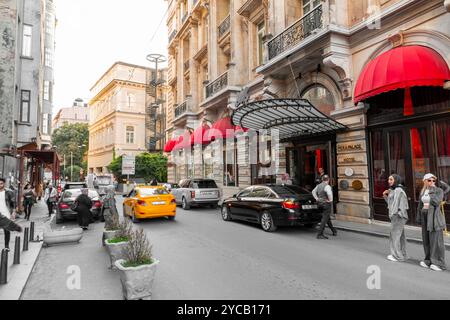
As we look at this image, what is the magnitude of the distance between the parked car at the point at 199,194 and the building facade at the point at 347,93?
2755 mm

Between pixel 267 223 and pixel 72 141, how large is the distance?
67.3 meters

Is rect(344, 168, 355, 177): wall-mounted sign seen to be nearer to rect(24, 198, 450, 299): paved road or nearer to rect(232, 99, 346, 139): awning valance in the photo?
rect(232, 99, 346, 139): awning valance

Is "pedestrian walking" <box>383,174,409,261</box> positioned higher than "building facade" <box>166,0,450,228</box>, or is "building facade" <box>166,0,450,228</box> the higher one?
"building facade" <box>166,0,450,228</box>

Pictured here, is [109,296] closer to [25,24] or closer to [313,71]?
[313,71]

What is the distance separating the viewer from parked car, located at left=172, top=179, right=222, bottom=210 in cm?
1680

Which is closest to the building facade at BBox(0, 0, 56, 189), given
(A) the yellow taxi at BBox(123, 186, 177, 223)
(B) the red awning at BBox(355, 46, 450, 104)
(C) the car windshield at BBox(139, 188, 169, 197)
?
(A) the yellow taxi at BBox(123, 186, 177, 223)

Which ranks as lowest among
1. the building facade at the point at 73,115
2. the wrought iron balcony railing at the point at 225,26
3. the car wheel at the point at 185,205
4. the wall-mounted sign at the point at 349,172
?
the car wheel at the point at 185,205

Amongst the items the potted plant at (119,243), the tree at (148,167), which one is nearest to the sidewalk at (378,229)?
the potted plant at (119,243)

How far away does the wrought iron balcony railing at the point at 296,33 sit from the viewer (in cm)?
1254

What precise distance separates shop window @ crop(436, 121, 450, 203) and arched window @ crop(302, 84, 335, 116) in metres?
4.54

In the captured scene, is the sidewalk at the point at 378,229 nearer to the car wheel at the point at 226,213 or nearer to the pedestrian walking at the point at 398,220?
the pedestrian walking at the point at 398,220

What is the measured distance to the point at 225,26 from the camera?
72.8 feet

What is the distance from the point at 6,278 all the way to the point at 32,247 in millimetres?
3147

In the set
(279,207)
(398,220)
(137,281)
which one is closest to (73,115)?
(279,207)
